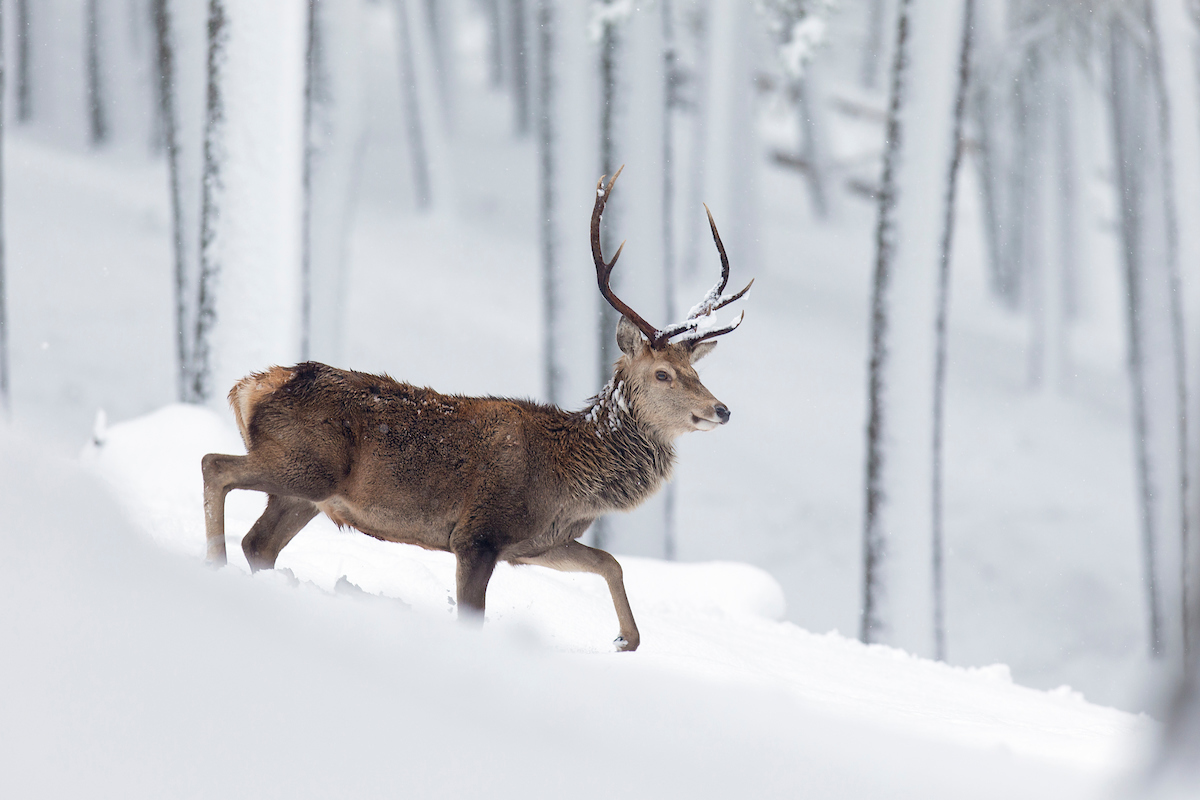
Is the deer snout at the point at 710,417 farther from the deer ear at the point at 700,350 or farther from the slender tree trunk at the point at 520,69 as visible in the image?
the slender tree trunk at the point at 520,69

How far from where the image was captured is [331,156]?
44.3 ft

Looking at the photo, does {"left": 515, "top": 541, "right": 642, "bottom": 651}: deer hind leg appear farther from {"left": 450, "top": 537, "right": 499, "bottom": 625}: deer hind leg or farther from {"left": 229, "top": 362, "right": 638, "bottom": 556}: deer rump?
{"left": 450, "top": 537, "right": 499, "bottom": 625}: deer hind leg

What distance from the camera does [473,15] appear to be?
4906 cm

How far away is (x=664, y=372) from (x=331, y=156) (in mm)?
9711

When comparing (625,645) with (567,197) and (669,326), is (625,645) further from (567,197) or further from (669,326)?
(567,197)

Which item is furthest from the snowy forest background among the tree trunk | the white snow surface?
the white snow surface

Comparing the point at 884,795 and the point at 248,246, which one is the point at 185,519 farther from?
the point at 884,795

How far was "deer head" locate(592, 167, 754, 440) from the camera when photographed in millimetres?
4746

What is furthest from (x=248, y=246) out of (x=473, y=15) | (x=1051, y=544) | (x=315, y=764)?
(x=473, y=15)

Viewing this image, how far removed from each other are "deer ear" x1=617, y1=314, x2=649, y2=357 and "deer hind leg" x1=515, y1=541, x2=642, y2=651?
0.84 m

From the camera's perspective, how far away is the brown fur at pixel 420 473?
4234mm

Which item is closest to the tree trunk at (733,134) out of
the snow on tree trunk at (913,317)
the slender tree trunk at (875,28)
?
the slender tree trunk at (875,28)

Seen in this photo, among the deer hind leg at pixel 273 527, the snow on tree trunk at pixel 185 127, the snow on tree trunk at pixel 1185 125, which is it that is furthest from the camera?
the snow on tree trunk at pixel 1185 125

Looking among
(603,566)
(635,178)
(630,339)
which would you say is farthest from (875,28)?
(603,566)
